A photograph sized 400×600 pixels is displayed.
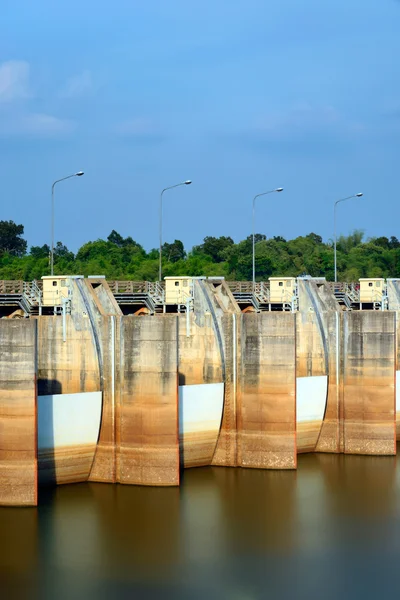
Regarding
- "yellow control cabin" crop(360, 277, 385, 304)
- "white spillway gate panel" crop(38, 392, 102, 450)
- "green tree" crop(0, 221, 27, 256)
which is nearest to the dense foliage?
"green tree" crop(0, 221, 27, 256)

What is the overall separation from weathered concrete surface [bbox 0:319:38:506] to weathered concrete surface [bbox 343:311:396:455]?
1465cm

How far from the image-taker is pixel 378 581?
25062mm

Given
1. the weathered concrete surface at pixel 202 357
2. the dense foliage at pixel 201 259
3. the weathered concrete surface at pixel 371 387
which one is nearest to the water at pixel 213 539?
the weathered concrete surface at pixel 202 357

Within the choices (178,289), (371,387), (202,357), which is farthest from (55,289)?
(371,387)

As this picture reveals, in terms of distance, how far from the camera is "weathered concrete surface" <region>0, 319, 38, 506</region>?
28.4 m

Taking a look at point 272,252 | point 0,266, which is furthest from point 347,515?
point 272,252

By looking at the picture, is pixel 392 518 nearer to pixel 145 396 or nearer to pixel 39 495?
pixel 145 396

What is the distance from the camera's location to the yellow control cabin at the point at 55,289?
3400 cm

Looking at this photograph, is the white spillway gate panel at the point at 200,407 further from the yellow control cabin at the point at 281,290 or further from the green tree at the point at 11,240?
the green tree at the point at 11,240

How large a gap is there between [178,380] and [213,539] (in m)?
7.48

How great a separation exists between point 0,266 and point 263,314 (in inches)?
1322

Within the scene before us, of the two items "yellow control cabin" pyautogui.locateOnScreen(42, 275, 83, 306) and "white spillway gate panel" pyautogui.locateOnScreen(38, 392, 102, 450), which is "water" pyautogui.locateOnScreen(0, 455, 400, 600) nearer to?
"white spillway gate panel" pyautogui.locateOnScreen(38, 392, 102, 450)

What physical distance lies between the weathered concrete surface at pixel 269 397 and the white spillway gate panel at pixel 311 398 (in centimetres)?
295

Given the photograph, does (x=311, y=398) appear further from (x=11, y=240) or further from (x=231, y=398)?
(x=11, y=240)
